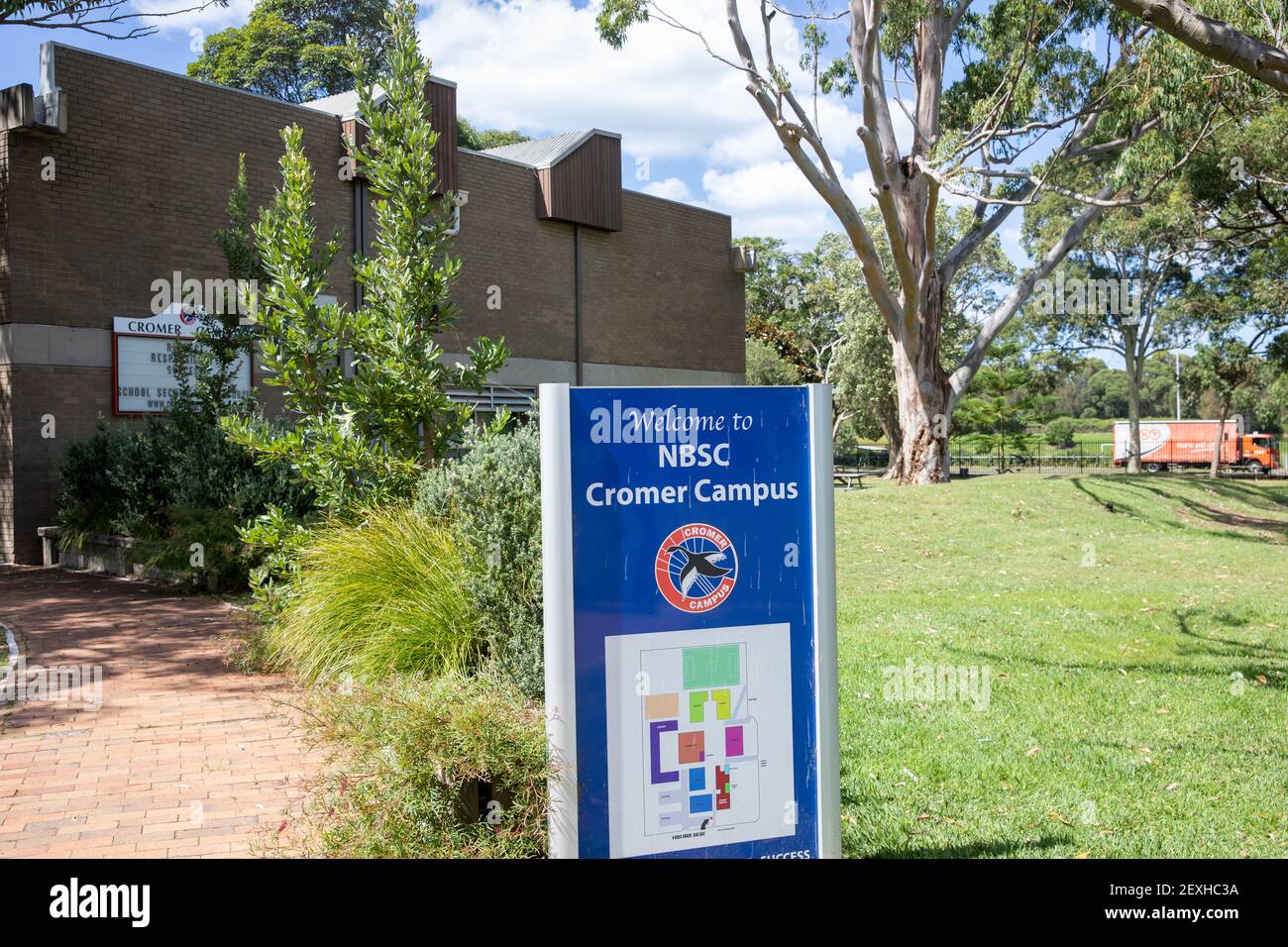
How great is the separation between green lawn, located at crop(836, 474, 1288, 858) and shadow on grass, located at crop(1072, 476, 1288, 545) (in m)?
2.25

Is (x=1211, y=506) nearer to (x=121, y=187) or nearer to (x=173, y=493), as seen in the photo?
(x=173, y=493)

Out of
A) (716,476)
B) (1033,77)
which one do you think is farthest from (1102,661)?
(1033,77)

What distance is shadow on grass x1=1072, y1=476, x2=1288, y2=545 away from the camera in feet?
64.4

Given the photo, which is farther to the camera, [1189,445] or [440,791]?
[1189,445]

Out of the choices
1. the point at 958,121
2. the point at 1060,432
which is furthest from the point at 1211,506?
the point at 1060,432

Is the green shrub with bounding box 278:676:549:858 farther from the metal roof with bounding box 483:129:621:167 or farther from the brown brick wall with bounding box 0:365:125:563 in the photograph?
the metal roof with bounding box 483:129:621:167

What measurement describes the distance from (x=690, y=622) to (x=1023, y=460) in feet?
184

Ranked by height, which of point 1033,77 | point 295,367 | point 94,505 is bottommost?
point 94,505

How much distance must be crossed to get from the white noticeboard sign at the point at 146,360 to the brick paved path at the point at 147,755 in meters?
7.77

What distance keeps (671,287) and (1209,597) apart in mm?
20331

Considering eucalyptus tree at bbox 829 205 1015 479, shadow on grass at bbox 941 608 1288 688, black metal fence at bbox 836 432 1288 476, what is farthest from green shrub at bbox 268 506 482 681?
black metal fence at bbox 836 432 1288 476

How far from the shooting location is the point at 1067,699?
735cm

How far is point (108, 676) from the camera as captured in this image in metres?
7.95

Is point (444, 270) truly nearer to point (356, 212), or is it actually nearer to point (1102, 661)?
point (1102, 661)
